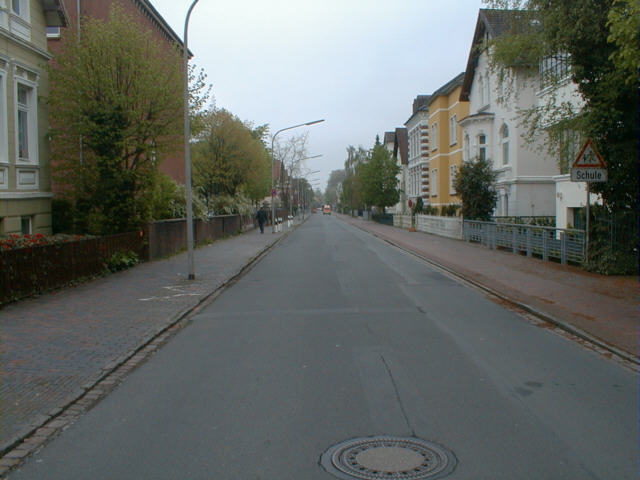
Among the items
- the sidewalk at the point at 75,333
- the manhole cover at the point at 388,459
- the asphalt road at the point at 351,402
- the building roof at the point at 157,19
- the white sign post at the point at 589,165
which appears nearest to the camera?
the manhole cover at the point at 388,459

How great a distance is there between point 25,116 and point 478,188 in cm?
1961

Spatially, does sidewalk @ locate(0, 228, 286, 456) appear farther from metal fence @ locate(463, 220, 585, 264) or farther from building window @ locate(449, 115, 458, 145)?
building window @ locate(449, 115, 458, 145)

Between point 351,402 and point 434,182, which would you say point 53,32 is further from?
point 434,182

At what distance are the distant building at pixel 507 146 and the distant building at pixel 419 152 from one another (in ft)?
57.6

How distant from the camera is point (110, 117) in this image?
17828mm

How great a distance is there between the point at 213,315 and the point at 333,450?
6.62 metres

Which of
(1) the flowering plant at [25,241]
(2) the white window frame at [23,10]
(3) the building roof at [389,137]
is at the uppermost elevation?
(3) the building roof at [389,137]

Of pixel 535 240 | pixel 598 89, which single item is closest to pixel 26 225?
pixel 598 89

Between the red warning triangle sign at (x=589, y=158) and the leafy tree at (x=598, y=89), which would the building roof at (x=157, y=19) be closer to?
the leafy tree at (x=598, y=89)

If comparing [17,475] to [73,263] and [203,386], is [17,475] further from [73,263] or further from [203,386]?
[73,263]

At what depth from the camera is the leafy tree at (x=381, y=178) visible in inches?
2594

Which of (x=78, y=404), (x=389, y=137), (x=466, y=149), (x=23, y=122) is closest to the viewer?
(x=78, y=404)

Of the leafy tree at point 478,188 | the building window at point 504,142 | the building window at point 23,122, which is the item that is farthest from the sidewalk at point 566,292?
the building window at point 504,142

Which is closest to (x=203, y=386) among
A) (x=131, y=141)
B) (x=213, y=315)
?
(x=213, y=315)
